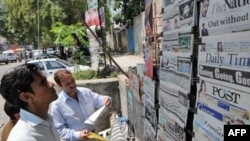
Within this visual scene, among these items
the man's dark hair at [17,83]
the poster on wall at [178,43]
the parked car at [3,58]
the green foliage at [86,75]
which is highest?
the poster on wall at [178,43]

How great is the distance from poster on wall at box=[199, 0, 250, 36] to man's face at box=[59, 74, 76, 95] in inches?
75.3

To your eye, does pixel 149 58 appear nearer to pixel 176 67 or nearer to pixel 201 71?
pixel 176 67

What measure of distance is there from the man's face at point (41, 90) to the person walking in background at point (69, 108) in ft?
4.85

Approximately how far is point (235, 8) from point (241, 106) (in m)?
0.56

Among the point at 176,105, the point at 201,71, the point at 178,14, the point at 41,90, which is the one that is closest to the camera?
the point at 41,90

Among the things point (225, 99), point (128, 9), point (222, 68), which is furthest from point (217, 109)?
point (128, 9)

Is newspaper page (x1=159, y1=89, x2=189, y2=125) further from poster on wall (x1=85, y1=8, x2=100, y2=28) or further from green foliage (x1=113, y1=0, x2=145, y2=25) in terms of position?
green foliage (x1=113, y1=0, x2=145, y2=25)

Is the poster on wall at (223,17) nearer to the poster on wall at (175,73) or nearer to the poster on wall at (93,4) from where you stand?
the poster on wall at (175,73)

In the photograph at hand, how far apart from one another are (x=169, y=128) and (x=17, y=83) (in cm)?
170

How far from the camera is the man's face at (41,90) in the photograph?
2.53 m

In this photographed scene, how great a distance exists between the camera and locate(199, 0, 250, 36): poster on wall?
2061 mm

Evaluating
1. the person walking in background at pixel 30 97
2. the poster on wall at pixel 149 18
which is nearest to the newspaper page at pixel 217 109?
the person walking in background at pixel 30 97

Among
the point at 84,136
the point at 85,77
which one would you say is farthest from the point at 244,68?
the point at 85,77

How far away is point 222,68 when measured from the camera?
2334mm
